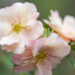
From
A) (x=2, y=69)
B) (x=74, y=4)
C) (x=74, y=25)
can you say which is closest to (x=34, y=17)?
(x=74, y=25)

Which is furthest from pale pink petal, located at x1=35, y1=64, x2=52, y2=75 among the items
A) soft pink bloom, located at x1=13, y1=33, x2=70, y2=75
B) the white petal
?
the white petal

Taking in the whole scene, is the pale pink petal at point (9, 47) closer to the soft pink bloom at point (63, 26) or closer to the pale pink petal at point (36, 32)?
the pale pink petal at point (36, 32)

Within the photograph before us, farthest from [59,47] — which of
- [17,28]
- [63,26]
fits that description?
[63,26]

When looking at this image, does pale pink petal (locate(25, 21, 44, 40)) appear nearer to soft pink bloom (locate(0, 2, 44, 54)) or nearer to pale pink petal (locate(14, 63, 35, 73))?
soft pink bloom (locate(0, 2, 44, 54))

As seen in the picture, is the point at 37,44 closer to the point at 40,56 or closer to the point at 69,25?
the point at 40,56

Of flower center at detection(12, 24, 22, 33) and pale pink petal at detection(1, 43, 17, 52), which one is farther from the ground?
flower center at detection(12, 24, 22, 33)

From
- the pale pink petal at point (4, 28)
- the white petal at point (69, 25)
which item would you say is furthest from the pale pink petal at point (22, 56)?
the white petal at point (69, 25)
